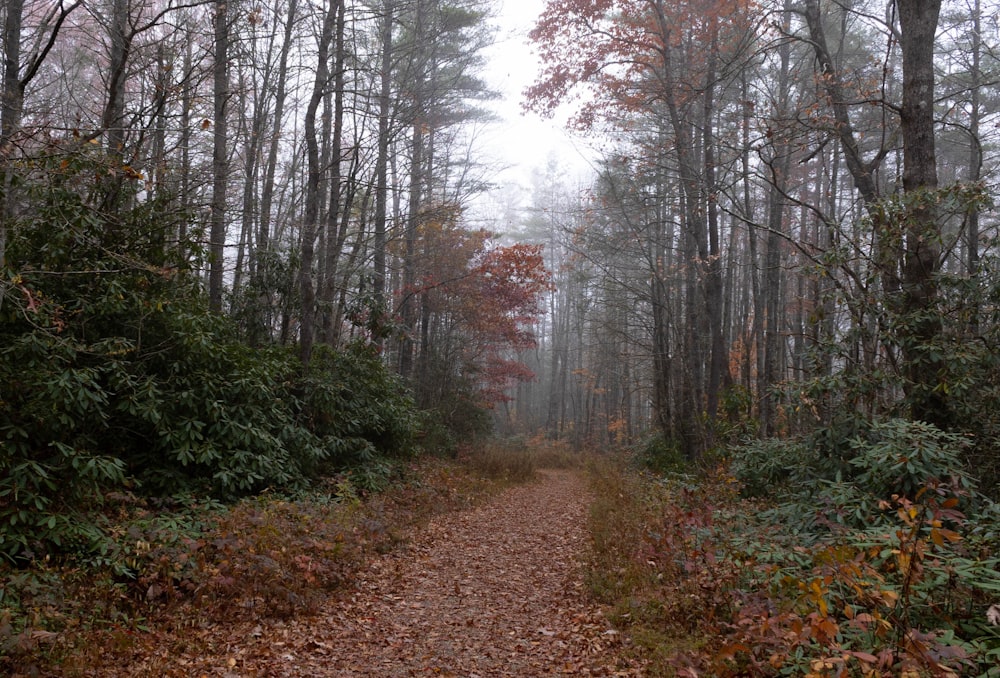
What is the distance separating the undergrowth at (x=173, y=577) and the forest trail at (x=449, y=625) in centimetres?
33

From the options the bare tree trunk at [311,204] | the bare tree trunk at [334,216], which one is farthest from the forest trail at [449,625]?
the bare tree trunk at [334,216]

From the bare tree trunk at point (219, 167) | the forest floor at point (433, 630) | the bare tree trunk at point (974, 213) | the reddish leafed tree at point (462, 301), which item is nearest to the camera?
the forest floor at point (433, 630)

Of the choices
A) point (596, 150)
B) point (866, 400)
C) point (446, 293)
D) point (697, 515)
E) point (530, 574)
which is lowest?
point (530, 574)

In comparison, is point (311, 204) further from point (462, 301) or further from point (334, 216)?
point (462, 301)

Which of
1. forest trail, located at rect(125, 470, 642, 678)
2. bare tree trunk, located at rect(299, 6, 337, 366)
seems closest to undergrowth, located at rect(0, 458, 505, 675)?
forest trail, located at rect(125, 470, 642, 678)

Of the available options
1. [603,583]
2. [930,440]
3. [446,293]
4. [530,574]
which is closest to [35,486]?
[530,574]

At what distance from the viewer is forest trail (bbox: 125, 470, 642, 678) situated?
4172 millimetres

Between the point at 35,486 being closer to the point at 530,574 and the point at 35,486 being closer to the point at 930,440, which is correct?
the point at 530,574

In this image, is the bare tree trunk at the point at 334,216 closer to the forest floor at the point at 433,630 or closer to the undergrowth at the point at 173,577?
the undergrowth at the point at 173,577

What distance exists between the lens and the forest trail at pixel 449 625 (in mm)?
4172

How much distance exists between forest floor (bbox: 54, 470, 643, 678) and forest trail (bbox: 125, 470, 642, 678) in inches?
0.4

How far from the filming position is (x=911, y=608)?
3506mm

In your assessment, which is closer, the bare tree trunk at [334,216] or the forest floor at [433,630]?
the forest floor at [433,630]

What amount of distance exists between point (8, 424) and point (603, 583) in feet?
18.6
